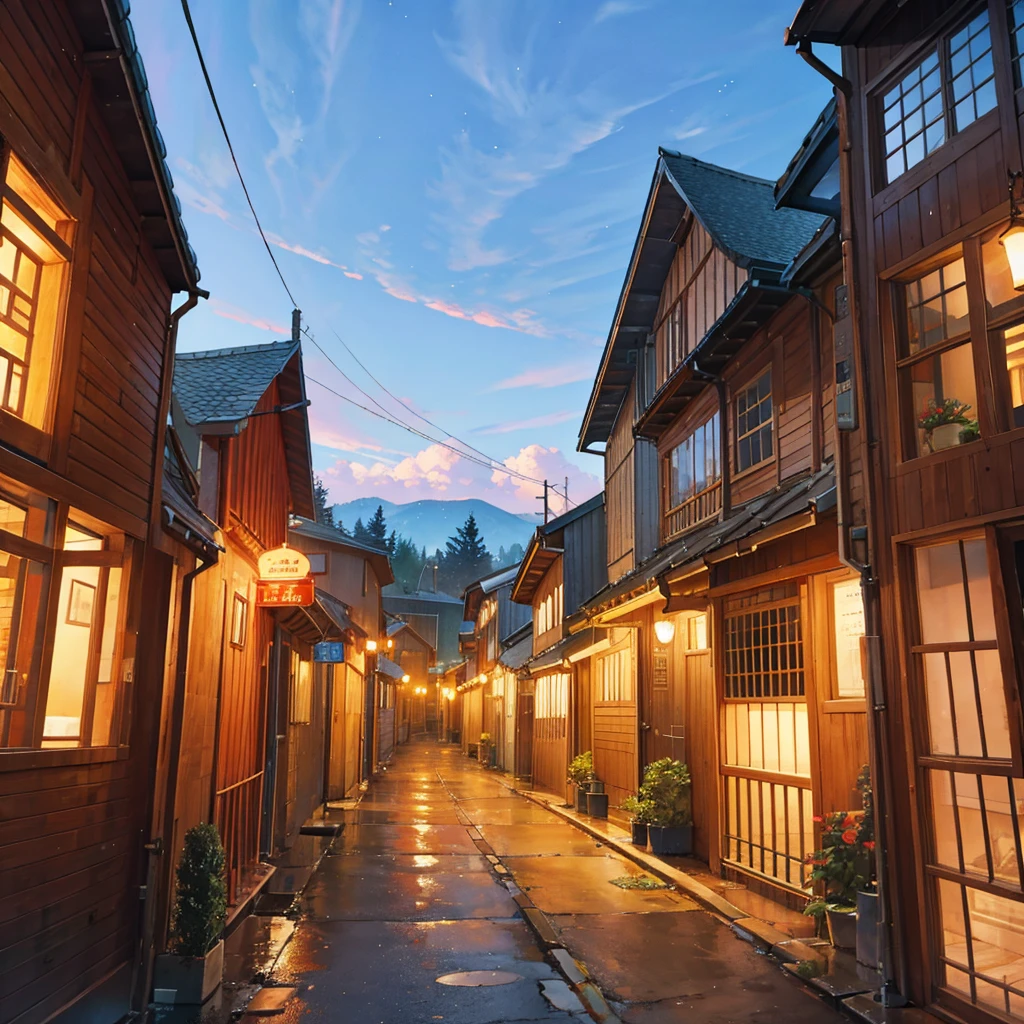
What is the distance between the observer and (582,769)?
63.0ft

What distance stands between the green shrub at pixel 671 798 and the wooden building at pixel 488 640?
21.0 meters

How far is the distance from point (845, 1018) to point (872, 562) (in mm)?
3508

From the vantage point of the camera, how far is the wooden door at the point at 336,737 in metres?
21.2

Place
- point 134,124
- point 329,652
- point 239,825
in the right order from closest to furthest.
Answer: point 134,124
point 239,825
point 329,652

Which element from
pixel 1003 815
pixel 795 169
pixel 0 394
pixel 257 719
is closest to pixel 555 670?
pixel 257 719

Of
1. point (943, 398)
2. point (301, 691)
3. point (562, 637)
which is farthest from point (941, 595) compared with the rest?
point (562, 637)

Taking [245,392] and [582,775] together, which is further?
[582,775]

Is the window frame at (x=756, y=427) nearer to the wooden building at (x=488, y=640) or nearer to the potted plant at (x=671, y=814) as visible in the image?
the potted plant at (x=671, y=814)

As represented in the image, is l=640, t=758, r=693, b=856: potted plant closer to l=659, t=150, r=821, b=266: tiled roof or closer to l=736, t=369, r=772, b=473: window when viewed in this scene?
l=736, t=369, r=772, b=473: window

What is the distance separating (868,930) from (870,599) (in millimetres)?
2750

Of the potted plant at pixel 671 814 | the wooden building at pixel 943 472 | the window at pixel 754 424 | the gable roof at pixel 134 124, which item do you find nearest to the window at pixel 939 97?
A: the wooden building at pixel 943 472

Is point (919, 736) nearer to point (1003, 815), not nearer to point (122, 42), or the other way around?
point (1003, 815)

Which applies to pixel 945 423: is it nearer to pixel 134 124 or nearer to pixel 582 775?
pixel 134 124

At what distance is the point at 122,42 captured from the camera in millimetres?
5863
